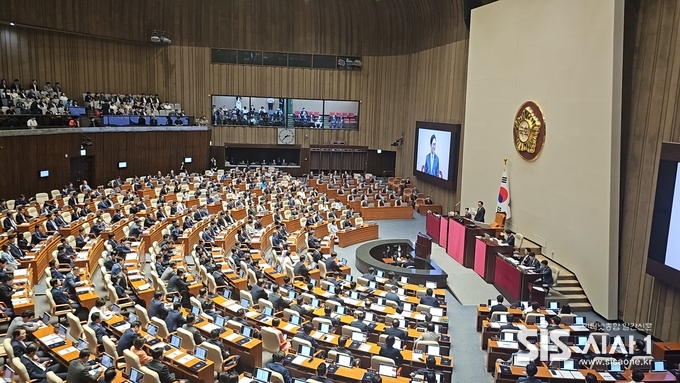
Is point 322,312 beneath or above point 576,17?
beneath

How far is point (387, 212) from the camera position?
2530 centimetres

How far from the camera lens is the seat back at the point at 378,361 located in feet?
29.7

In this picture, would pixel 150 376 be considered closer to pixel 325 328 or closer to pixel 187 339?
pixel 187 339

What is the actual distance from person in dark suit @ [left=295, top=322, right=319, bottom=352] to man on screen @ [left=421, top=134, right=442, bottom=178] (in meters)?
17.2

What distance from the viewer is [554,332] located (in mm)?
10875

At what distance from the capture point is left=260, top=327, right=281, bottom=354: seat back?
10.1 metres

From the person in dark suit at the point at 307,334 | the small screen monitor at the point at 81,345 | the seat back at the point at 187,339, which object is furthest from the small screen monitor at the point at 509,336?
the small screen monitor at the point at 81,345

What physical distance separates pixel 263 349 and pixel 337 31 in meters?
27.9

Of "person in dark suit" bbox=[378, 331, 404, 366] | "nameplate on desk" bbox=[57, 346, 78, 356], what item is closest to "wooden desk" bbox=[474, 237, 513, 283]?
"person in dark suit" bbox=[378, 331, 404, 366]

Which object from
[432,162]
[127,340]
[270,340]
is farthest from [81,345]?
[432,162]

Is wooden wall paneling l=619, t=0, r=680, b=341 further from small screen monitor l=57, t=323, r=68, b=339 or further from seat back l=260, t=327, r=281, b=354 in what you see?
small screen monitor l=57, t=323, r=68, b=339

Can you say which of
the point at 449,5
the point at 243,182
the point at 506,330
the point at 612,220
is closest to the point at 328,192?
the point at 243,182

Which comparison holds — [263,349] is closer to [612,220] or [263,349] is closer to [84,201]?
[612,220]

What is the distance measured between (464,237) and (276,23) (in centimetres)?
2210
